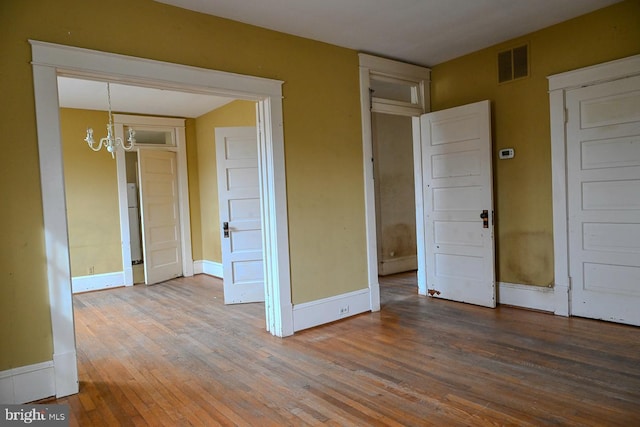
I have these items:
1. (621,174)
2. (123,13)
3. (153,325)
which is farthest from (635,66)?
(153,325)

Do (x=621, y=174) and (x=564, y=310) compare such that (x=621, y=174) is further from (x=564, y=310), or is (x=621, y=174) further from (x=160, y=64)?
(x=160, y=64)

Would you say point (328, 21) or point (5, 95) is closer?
point (5, 95)

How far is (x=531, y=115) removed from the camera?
419 centimetres

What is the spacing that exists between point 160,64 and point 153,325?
2655 millimetres

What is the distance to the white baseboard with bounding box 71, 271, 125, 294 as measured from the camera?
6.12m

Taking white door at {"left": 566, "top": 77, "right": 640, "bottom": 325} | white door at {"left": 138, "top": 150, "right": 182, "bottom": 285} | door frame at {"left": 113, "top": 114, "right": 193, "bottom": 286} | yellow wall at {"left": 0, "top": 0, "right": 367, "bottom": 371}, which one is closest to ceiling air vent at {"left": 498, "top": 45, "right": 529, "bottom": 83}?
white door at {"left": 566, "top": 77, "right": 640, "bottom": 325}

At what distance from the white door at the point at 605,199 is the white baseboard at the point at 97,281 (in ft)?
20.0

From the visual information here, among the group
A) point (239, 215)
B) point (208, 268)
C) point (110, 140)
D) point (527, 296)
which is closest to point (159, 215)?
point (208, 268)

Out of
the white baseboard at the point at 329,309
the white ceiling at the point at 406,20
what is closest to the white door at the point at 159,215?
the white ceiling at the point at 406,20

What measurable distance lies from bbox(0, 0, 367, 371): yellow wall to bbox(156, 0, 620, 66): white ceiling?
17 cm

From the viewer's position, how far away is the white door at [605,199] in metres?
3.57

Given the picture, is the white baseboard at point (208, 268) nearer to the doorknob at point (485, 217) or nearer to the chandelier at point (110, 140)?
the chandelier at point (110, 140)

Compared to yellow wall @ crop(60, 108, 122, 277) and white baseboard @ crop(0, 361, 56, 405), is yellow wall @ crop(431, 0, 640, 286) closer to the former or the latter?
white baseboard @ crop(0, 361, 56, 405)

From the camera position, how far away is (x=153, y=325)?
431 cm
